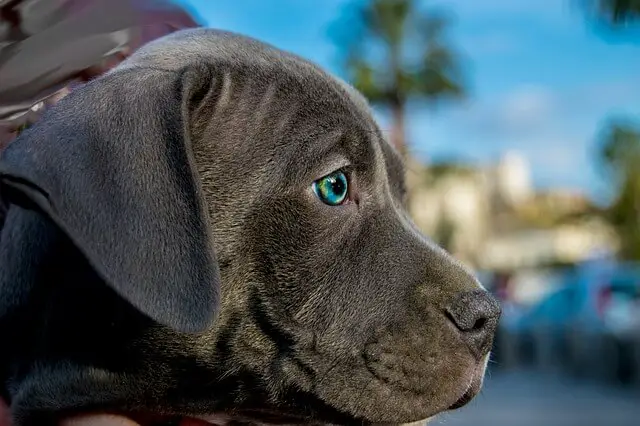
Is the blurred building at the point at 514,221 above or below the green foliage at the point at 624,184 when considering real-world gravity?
below

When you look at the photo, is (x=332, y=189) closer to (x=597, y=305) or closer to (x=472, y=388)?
(x=472, y=388)

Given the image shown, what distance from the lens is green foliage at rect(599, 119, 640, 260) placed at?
155ft

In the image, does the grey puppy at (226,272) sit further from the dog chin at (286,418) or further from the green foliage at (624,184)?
the green foliage at (624,184)

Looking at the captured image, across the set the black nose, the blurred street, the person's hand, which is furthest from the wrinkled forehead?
the blurred street

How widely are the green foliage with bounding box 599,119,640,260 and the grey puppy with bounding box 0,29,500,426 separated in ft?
151

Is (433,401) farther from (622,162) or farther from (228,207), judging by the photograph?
(622,162)

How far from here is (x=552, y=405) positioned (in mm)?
17922

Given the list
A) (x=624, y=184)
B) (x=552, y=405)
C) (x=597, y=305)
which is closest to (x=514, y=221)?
(x=624, y=184)

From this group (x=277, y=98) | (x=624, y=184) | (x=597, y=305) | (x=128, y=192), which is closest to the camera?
(x=128, y=192)

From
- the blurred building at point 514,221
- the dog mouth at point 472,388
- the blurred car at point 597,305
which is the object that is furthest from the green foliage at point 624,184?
the dog mouth at point 472,388

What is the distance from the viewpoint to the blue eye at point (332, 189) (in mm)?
Result: 3188

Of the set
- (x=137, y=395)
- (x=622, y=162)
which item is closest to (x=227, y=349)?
(x=137, y=395)

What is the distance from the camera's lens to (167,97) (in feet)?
9.71

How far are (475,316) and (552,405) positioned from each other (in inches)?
611
